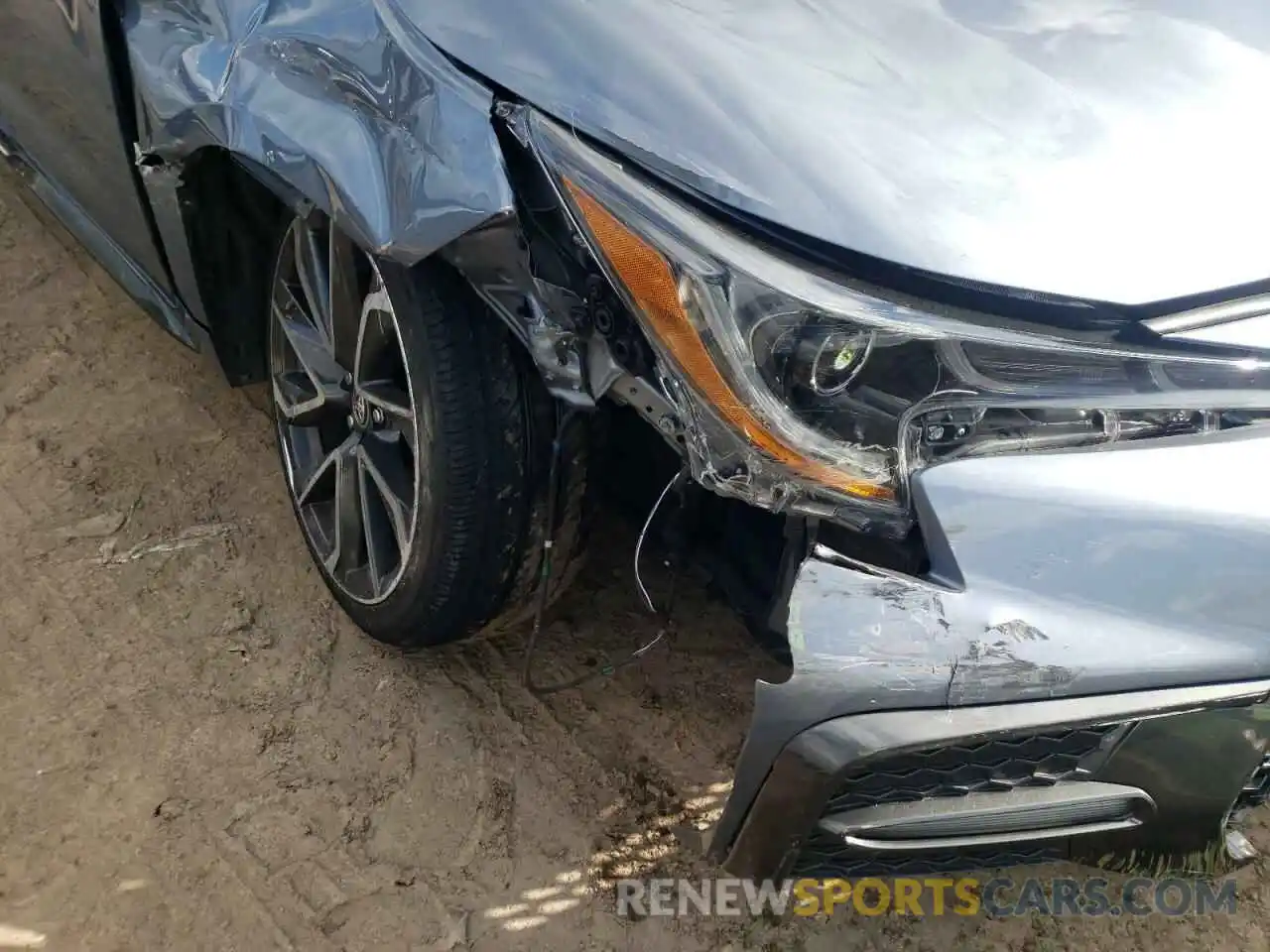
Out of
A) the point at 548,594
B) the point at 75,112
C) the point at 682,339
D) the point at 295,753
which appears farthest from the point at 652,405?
the point at 75,112

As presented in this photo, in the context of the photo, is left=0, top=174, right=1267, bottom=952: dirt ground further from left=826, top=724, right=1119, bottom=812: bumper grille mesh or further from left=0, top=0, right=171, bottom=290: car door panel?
left=0, top=0, right=171, bottom=290: car door panel

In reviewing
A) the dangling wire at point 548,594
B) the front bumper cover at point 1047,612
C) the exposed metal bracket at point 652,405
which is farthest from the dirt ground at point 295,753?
the exposed metal bracket at point 652,405

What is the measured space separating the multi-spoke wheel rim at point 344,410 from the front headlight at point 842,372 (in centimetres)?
57

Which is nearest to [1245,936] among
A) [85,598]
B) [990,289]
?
[990,289]

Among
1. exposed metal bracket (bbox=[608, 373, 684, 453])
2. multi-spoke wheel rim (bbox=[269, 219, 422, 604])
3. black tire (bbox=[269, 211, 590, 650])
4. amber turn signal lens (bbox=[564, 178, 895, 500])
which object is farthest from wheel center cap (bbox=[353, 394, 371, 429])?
amber turn signal lens (bbox=[564, 178, 895, 500])

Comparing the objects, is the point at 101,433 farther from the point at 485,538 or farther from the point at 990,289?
the point at 990,289

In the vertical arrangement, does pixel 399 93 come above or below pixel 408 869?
above

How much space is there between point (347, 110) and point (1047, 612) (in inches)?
45.5

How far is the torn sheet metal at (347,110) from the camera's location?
1.48 m

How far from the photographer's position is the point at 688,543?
1903mm

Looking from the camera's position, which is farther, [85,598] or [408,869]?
[85,598]

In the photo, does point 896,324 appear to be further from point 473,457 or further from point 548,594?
point 548,594

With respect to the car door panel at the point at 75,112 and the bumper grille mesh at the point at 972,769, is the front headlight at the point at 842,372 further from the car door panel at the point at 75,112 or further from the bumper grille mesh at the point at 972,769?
the car door panel at the point at 75,112

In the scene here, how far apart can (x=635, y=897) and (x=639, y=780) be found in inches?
9.3
